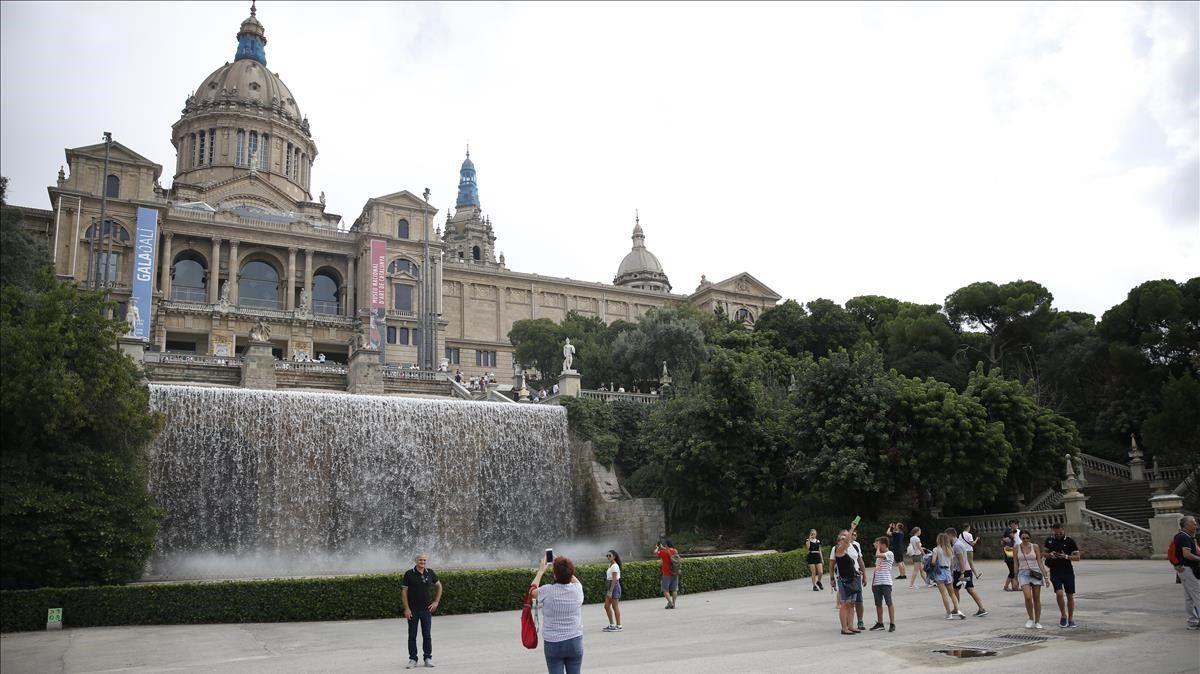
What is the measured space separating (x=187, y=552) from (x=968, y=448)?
24.1 metres

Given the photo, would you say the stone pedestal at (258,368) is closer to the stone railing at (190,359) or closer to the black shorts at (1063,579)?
the stone railing at (190,359)

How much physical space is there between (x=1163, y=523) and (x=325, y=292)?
55772mm

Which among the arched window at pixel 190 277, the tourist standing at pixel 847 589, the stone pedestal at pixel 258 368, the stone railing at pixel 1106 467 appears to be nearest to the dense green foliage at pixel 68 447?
the stone pedestal at pixel 258 368

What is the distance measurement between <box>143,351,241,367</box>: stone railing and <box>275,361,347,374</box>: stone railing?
5.95ft

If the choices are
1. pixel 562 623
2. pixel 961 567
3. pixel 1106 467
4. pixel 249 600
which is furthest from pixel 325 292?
pixel 562 623

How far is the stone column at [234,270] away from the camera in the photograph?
59625 millimetres

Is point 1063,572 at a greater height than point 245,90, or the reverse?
point 245,90

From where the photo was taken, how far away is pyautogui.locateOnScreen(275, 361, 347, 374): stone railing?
1521 inches

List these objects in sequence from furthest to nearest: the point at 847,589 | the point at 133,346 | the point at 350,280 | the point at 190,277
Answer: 1. the point at 350,280
2. the point at 190,277
3. the point at 133,346
4. the point at 847,589

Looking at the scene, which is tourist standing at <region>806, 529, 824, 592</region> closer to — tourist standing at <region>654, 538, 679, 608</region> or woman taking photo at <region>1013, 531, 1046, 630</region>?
tourist standing at <region>654, 538, 679, 608</region>

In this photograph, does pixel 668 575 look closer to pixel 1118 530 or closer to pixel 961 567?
pixel 961 567

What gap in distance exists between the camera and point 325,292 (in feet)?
216

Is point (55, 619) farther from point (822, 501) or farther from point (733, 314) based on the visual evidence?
point (733, 314)

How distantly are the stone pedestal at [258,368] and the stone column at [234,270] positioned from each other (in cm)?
2438
